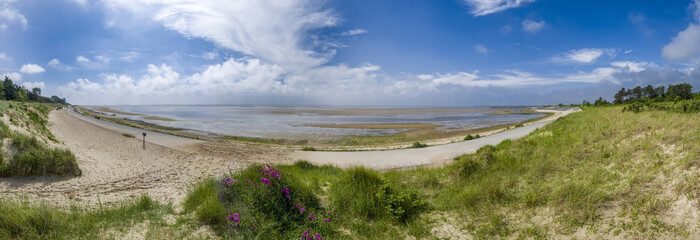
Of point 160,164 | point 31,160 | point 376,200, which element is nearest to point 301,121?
point 160,164

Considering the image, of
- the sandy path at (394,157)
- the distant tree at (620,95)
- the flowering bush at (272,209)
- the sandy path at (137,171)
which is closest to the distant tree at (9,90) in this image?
the sandy path at (137,171)

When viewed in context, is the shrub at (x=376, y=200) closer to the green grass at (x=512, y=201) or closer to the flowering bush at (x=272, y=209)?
the green grass at (x=512, y=201)

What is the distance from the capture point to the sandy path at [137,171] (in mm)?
9164

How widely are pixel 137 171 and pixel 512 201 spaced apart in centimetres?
1712

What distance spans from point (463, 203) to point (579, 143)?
212 inches

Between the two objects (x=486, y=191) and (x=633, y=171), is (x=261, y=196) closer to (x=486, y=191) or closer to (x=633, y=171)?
(x=486, y=191)

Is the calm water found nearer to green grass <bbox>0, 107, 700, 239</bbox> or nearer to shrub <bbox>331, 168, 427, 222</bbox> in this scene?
shrub <bbox>331, 168, 427, 222</bbox>

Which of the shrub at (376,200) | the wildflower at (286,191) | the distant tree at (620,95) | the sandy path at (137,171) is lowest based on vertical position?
the sandy path at (137,171)

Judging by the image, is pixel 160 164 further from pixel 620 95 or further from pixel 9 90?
pixel 9 90

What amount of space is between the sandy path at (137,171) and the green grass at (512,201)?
168 inches

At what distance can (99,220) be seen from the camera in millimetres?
5340

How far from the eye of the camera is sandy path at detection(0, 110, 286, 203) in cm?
916

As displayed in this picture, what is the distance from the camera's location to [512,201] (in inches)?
223

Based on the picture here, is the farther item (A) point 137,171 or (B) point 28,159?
(A) point 137,171
